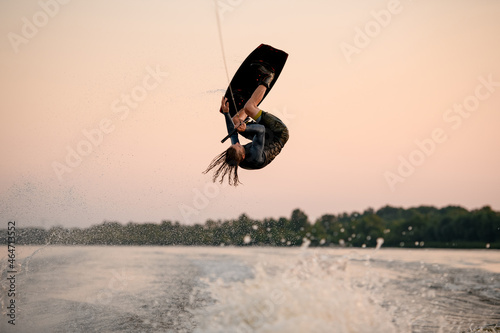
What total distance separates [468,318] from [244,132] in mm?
9924

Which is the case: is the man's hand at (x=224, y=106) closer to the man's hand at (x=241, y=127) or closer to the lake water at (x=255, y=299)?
the man's hand at (x=241, y=127)

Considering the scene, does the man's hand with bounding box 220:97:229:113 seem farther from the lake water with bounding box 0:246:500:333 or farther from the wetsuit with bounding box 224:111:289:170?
the lake water with bounding box 0:246:500:333

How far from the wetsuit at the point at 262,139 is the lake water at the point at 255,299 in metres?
2.21

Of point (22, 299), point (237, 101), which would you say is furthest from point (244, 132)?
point (22, 299)

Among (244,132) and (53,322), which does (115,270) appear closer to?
(53,322)

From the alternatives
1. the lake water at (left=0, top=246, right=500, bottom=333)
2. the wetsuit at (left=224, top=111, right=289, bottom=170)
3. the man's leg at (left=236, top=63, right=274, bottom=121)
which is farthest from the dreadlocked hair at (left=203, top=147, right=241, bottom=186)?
the lake water at (left=0, top=246, right=500, bottom=333)

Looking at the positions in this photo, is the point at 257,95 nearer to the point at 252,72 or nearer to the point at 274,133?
the point at 252,72

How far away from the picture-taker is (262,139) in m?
6.58

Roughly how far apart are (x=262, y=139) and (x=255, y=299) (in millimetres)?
3549

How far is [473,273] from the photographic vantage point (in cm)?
2619

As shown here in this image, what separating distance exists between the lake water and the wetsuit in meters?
2.21

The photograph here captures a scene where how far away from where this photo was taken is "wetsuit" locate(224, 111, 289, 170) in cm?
656

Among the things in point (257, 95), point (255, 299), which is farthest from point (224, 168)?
point (255, 299)

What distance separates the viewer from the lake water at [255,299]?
8211 mm
